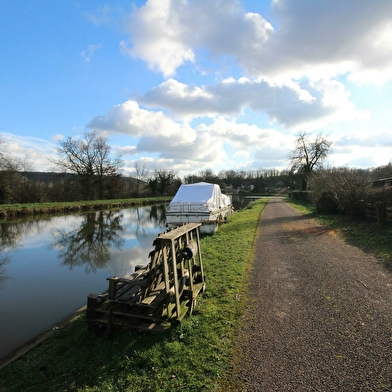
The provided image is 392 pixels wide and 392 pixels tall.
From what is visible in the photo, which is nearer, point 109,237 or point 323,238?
point 323,238

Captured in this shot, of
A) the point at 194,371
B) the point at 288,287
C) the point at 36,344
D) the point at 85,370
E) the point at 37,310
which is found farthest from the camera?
the point at 37,310

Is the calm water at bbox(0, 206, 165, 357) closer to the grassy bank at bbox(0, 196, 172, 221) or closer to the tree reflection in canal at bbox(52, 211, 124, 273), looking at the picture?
the tree reflection in canal at bbox(52, 211, 124, 273)

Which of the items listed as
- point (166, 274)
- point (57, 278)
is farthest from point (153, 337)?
point (57, 278)

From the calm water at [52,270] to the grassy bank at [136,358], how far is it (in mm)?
1161

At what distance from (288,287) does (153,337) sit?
3.03 m

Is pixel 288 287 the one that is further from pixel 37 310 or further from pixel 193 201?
pixel 193 201

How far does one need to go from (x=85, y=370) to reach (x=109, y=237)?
12.8m

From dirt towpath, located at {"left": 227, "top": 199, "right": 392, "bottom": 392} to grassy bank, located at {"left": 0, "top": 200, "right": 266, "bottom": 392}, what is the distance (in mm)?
343

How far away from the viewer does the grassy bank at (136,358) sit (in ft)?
10.2

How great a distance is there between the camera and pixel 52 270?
9242 mm

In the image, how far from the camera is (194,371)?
3146 mm

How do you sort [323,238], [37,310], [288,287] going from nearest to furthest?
[288,287] → [37,310] → [323,238]

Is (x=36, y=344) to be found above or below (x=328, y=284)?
below

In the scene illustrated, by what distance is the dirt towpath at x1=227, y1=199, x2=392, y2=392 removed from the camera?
9.42 ft
